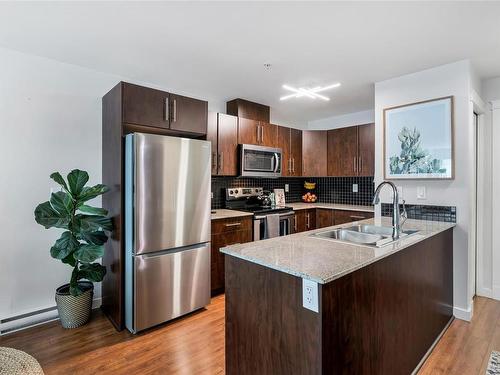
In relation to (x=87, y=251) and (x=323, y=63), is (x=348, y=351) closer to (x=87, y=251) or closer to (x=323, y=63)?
(x=87, y=251)

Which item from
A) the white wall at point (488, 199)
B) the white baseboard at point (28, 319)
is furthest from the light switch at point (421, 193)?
the white baseboard at point (28, 319)

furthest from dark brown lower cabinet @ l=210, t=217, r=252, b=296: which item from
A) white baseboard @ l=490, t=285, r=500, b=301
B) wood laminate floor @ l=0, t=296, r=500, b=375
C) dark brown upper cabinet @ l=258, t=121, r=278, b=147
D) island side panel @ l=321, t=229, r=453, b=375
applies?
white baseboard @ l=490, t=285, r=500, b=301

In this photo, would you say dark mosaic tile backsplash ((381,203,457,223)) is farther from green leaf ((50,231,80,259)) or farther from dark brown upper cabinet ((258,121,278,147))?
green leaf ((50,231,80,259))

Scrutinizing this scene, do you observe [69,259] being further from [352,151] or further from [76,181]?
[352,151]

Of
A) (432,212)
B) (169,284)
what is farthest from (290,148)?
(169,284)

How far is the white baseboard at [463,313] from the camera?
2.60 meters

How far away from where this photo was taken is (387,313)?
1.55 m

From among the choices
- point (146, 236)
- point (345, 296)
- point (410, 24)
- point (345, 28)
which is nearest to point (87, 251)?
point (146, 236)

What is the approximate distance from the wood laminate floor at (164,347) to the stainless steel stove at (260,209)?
1188 millimetres

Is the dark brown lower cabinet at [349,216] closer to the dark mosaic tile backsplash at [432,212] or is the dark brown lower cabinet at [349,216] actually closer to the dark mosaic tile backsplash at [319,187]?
the dark mosaic tile backsplash at [319,187]

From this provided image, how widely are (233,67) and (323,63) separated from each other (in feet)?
2.90

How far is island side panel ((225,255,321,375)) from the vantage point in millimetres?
1201

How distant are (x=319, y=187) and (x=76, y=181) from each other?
3.93 metres

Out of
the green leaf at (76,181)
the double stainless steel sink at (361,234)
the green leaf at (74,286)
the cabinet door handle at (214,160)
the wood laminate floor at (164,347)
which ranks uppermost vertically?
the cabinet door handle at (214,160)
